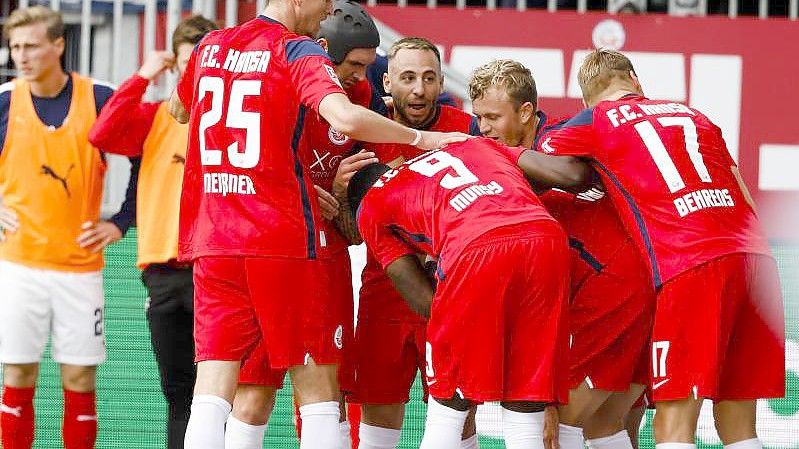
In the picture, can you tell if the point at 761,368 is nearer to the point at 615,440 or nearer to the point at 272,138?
the point at 615,440

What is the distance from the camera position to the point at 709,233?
15.1 feet

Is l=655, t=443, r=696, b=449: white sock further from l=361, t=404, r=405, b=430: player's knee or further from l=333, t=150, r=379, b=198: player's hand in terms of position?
l=333, t=150, r=379, b=198: player's hand

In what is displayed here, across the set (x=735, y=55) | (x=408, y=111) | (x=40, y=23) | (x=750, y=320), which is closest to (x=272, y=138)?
(x=408, y=111)

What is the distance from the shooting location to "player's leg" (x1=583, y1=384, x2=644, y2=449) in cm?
523

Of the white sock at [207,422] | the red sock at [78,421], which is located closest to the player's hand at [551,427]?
the white sock at [207,422]

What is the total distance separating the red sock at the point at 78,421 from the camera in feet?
21.0

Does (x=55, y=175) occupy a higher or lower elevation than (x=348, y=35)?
lower

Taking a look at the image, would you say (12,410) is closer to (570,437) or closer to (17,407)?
(17,407)

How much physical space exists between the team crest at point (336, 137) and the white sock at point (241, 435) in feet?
3.67

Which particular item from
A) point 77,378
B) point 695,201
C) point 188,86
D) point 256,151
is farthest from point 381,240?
point 77,378

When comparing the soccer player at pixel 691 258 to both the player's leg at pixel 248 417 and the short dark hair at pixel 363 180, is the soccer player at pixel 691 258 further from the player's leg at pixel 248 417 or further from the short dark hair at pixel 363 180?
the player's leg at pixel 248 417

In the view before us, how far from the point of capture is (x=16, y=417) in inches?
251

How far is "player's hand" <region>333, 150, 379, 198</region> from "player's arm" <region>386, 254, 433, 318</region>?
0.45 meters

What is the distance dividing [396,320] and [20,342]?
7.09ft
